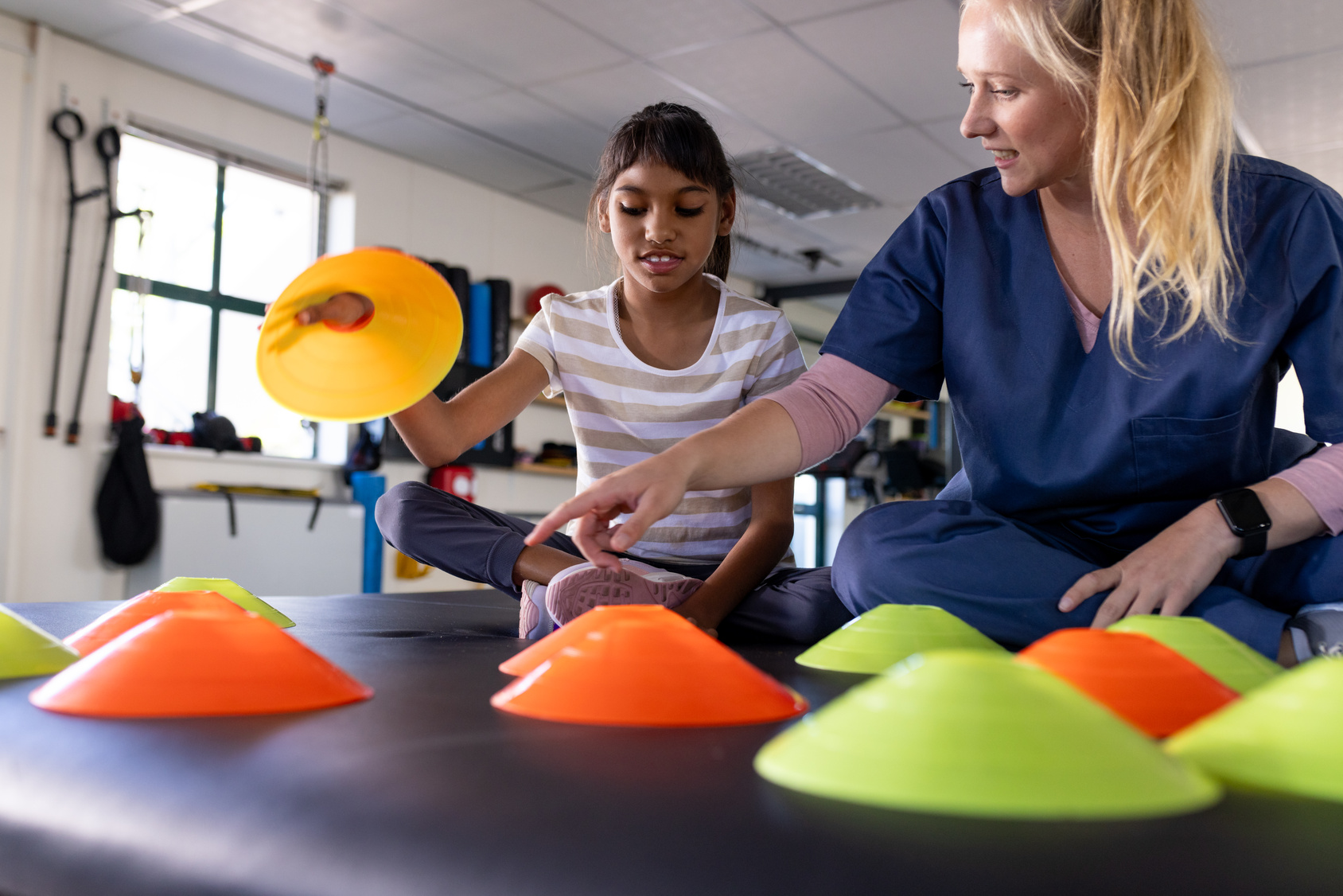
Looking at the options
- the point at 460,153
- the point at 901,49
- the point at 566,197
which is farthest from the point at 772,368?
the point at 566,197

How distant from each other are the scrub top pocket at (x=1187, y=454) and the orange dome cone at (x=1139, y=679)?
516 millimetres

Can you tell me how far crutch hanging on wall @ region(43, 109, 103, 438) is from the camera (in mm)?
3781

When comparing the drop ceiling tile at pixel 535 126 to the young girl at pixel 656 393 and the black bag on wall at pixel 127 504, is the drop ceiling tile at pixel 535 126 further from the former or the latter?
the young girl at pixel 656 393

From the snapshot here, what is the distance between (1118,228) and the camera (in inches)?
42.9

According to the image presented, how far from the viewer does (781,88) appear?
413cm

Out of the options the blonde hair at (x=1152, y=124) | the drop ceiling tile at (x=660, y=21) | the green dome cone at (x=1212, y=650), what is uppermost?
the drop ceiling tile at (x=660, y=21)

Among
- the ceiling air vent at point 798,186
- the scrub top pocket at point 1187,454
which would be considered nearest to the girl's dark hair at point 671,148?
the scrub top pocket at point 1187,454

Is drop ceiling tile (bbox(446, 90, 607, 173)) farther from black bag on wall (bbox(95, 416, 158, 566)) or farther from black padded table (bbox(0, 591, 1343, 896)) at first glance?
black padded table (bbox(0, 591, 1343, 896))

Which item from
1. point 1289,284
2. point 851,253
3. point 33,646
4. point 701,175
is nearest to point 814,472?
point 851,253

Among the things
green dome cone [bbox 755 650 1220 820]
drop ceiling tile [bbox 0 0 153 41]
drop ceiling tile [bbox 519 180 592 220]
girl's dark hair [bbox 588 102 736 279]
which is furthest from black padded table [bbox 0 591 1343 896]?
drop ceiling tile [bbox 519 180 592 220]

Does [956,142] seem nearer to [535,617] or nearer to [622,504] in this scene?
[535,617]

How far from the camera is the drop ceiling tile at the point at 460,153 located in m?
4.66

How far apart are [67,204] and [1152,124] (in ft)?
12.6

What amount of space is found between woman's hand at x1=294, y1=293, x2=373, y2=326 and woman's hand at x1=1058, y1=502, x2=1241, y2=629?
0.76 metres
